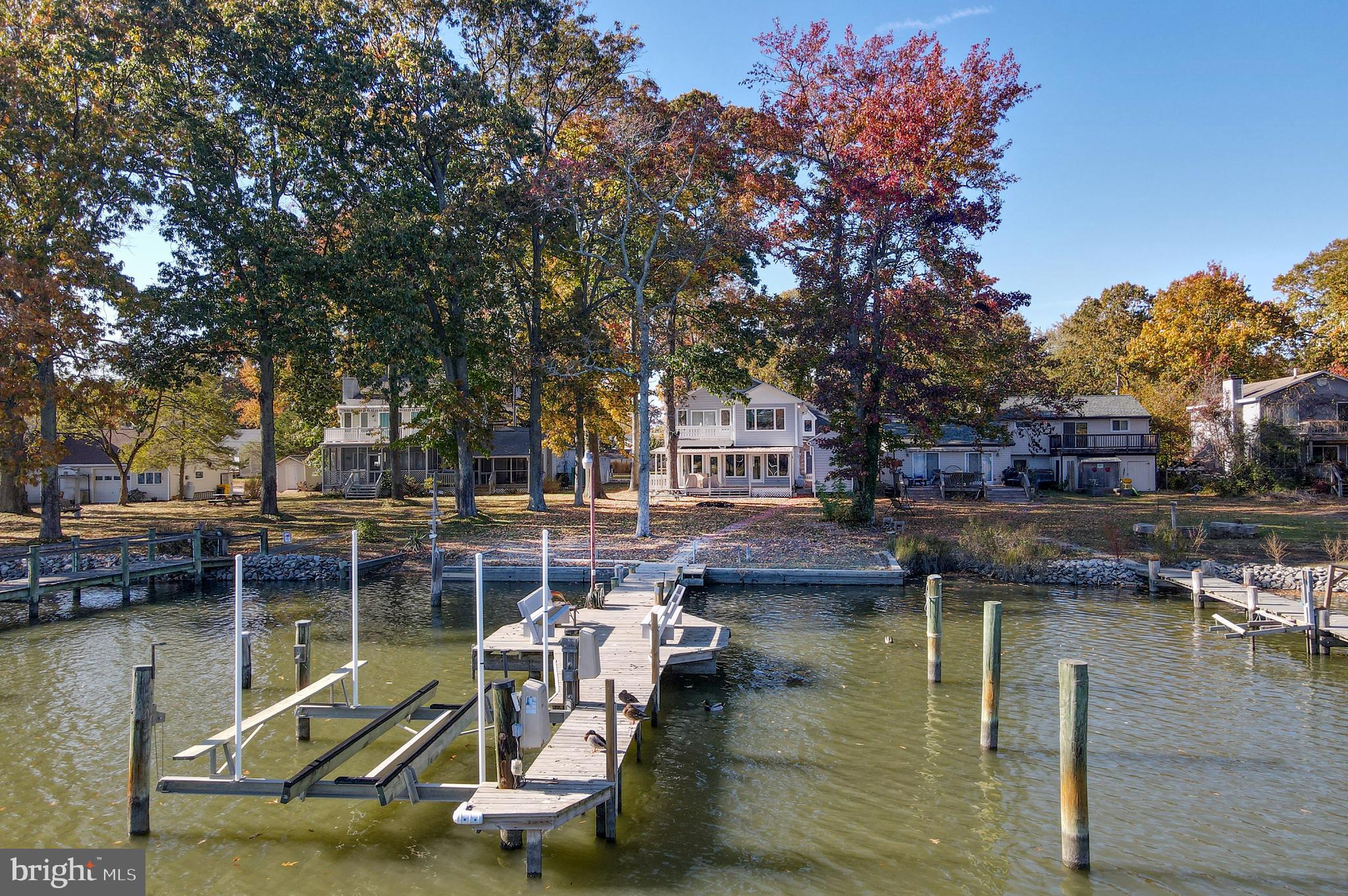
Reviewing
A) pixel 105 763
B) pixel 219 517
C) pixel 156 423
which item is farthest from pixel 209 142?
pixel 105 763

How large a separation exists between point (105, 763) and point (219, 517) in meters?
30.6

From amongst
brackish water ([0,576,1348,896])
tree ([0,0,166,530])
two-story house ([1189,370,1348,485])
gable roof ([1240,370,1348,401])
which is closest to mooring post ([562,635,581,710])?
brackish water ([0,576,1348,896])

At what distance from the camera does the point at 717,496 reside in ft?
161

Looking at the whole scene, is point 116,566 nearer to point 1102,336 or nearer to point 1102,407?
point 1102,407

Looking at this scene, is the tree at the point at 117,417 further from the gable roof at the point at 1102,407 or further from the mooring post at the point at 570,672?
the gable roof at the point at 1102,407

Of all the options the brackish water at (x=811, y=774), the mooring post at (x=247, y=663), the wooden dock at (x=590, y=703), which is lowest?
the brackish water at (x=811, y=774)

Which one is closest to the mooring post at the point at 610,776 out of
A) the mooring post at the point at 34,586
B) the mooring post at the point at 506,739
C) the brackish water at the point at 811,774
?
the brackish water at the point at 811,774

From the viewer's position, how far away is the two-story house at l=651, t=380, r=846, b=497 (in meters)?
50.0

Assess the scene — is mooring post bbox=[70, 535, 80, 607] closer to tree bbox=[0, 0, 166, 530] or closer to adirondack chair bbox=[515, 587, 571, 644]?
tree bbox=[0, 0, 166, 530]

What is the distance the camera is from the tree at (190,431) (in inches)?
1965

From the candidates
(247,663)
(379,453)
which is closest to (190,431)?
(379,453)

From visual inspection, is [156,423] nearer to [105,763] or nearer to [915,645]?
[105,763]

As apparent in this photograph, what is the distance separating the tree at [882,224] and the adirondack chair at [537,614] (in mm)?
19834

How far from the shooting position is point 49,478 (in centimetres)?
2838
